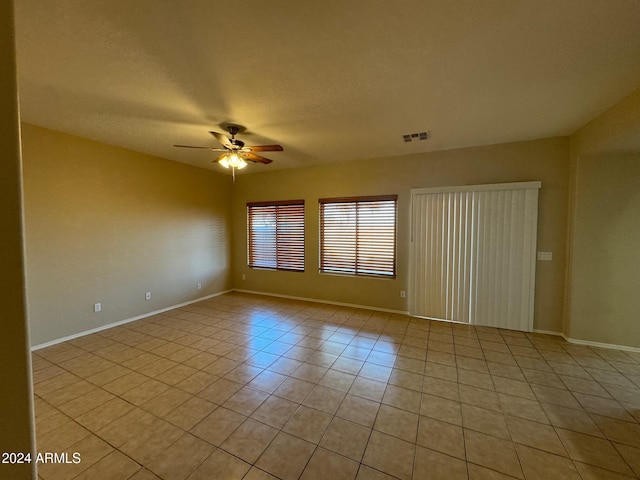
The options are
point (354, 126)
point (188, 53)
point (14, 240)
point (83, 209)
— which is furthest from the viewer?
point (83, 209)

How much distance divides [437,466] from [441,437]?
0.26 metres

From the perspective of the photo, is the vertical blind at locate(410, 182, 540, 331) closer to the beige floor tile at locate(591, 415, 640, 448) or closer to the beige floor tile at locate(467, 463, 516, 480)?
the beige floor tile at locate(591, 415, 640, 448)

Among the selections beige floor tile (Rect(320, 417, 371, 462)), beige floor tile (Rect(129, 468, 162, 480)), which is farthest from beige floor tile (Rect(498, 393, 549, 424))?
beige floor tile (Rect(129, 468, 162, 480))

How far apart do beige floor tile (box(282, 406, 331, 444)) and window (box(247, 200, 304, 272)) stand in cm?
339

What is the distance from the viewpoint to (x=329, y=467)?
1.64m

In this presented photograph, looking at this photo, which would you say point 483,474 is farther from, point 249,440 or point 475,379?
point 249,440

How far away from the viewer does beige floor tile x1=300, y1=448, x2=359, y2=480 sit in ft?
5.18

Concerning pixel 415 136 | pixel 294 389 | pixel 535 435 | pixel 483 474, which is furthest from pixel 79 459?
pixel 415 136

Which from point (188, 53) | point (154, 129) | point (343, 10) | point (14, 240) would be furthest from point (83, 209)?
point (343, 10)

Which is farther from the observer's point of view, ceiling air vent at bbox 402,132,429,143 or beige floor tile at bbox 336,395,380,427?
ceiling air vent at bbox 402,132,429,143

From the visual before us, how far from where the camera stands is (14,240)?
27.4 inches

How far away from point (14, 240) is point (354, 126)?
310 centimetres

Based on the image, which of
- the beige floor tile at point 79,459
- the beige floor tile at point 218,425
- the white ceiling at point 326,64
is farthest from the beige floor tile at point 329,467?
the white ceiling at point 326,64

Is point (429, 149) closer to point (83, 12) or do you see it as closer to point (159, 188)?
point (83, 12)
